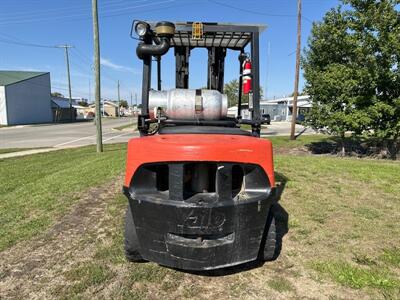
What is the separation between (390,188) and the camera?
6500 millimetres

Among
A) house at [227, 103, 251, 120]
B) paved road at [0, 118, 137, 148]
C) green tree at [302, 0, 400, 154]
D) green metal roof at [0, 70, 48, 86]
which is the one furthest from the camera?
green metal roof at [0, 70, 48, 86]

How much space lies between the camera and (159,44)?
3969 mm

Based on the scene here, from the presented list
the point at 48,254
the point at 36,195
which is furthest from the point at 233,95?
the point at 48,254

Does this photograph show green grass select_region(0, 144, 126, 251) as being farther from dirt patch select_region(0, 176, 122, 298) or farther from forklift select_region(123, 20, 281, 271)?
forklift select_region(123, 20, 281, 271)

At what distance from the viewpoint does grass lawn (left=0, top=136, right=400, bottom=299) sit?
123 inches

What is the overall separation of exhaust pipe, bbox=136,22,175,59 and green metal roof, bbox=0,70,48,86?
48.9 metres

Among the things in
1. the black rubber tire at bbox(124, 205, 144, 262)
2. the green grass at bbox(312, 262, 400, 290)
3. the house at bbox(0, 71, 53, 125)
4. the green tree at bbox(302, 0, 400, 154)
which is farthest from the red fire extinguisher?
the house at bbox(0, 71, 53, 125)

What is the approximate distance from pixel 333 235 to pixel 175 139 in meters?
2.51

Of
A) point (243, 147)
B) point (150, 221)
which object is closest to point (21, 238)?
point (150, 221)

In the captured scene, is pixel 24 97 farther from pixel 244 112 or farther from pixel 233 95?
pixel 244 112

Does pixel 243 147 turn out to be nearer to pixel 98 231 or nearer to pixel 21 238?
pixel 98 231

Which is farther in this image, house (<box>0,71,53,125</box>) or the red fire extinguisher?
house (<box>0,71,53,125</box>)

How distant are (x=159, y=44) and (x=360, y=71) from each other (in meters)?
10.9

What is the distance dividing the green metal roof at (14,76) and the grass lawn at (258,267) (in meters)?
47.7
